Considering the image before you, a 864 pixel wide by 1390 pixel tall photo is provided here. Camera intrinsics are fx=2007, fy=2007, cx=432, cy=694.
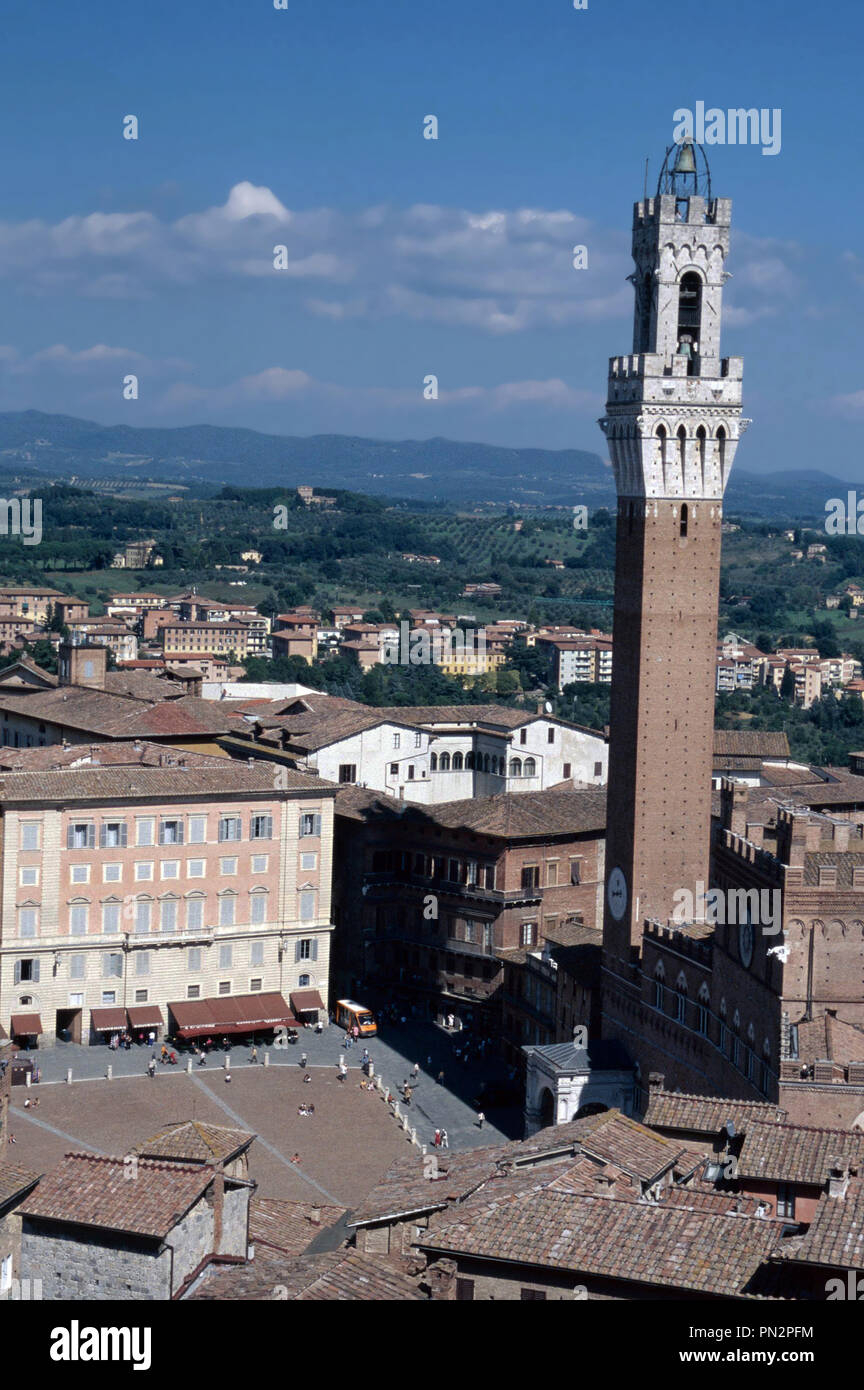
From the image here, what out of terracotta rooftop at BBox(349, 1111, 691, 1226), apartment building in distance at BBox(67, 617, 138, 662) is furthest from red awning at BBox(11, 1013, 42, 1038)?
apartment building in distance at BBox(67, 617, 138, 662)

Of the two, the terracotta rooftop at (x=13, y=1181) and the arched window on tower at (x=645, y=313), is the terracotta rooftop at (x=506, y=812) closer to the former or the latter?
the arched window on tower at (x=645, y=313)

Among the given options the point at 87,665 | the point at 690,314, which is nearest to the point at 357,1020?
the point at 690,314

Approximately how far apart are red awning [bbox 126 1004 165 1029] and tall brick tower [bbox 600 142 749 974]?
1326cm

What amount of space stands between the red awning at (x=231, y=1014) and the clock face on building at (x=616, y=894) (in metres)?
10.6

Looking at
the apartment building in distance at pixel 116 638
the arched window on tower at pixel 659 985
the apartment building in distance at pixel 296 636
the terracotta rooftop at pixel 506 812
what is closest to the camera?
the arched window on tower at pixel 659 985

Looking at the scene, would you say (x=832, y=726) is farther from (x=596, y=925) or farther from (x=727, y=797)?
(x=727, y=797)

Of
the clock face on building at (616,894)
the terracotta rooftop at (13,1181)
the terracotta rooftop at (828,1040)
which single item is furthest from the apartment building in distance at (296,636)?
the terracotta rooftop at (13,1181)

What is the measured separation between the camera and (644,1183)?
1009 inches

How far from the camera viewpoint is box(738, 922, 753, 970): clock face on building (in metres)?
38.8

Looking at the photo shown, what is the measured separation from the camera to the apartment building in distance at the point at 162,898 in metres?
52.5

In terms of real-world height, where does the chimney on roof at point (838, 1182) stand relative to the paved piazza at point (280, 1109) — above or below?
above

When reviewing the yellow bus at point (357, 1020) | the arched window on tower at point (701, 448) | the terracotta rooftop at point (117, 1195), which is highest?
the arched window on tower at point (701, 448)

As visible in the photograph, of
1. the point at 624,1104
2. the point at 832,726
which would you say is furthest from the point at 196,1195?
the point at 832,726

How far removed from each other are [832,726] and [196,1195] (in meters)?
99.4
